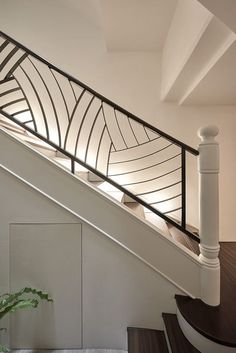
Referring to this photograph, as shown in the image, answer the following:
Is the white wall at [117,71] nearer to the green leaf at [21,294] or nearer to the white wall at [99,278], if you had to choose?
the white wall at [99,278]

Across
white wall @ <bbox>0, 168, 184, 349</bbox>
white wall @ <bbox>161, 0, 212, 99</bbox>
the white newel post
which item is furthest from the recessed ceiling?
white wall @ <bbox>0, 168, 184, 349</bbox>

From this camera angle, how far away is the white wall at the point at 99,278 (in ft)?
5.51

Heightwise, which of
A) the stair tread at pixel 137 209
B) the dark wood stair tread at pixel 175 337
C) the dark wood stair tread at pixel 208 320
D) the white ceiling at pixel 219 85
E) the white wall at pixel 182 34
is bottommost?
the dark wood stair tread at pixel 175 337

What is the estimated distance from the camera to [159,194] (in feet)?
11.2

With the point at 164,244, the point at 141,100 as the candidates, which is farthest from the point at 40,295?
the point at 141,100

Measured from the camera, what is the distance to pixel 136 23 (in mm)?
2760

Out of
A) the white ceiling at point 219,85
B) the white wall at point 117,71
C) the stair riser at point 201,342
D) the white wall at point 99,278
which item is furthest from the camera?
the white wall at point 117,71

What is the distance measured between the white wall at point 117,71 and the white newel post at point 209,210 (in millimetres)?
1918

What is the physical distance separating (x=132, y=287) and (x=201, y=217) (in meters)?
0.71

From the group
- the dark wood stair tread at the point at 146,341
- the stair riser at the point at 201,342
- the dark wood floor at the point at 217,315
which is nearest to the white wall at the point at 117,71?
the dark wood floor at the point at 217,315

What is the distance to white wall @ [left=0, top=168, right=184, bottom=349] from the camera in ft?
5.51

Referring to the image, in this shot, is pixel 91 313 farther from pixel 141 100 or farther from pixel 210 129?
pixel 141 100

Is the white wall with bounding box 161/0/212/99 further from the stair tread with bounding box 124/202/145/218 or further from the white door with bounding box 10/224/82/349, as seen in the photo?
the white door with bounding box 10/224/82/349

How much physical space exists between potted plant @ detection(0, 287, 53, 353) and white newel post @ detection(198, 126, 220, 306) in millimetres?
1128
